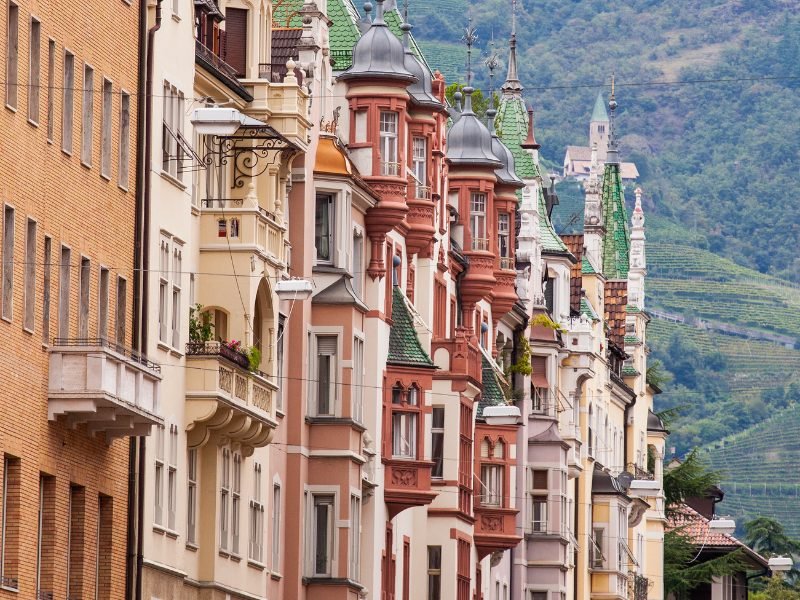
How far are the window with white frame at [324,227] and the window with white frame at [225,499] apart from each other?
10877 millimetres

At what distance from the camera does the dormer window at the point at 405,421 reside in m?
79.6

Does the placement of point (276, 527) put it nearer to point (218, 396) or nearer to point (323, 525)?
point (323, 525)

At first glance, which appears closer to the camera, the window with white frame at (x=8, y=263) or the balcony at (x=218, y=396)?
the window with white frame at (x=8, y=263)

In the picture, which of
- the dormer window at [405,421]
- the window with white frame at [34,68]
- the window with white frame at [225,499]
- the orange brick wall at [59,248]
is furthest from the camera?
the dormer window at [405,421]

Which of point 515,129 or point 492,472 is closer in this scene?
point 492,472

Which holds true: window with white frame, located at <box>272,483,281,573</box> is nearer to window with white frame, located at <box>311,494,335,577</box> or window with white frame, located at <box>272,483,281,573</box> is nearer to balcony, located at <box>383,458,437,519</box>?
window with white frame, located at <box>311,494,335,577</box>

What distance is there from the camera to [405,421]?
3155 inches

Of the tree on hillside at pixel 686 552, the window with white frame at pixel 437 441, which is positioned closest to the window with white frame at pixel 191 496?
the window with white frame at pixel 437 441

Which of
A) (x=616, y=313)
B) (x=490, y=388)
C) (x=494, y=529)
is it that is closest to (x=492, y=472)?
(x=494, y=529)

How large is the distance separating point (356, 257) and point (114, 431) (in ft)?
76.0

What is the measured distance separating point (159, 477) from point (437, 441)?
29.0 meters

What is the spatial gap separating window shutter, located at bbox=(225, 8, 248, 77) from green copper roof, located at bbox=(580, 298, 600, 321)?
5274 cm

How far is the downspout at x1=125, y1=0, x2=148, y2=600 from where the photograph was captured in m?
56.3

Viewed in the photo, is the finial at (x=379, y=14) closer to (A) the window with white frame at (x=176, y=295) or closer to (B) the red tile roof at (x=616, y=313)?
(A) the window with white frame at (x=176, y=295)
